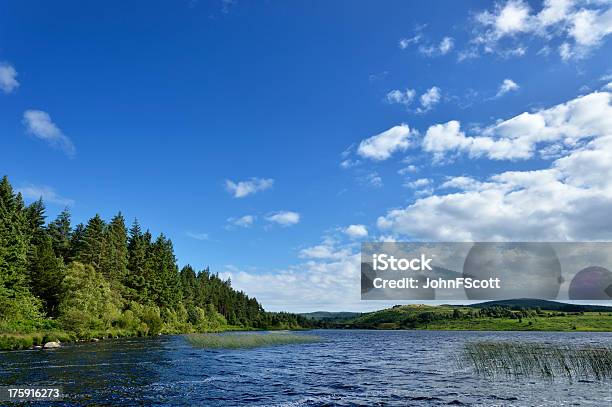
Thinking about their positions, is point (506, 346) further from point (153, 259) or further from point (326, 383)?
point (153, 259)

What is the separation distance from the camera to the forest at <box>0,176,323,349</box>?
67.6 metres

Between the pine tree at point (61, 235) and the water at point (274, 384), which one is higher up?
the pine tree at point (61, 235)

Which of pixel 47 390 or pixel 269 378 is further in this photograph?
pixel 269 378

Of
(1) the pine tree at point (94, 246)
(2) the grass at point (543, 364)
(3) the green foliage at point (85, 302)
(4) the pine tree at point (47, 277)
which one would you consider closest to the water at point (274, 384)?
(2) the grass at point (543, 364)

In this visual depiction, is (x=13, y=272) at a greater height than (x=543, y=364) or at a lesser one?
greater

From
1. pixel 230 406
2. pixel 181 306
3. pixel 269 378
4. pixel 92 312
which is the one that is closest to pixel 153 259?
pixel 181 306

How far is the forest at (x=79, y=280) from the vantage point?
67.6 m

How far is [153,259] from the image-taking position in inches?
4702

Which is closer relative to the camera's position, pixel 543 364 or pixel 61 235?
pixel 543 364

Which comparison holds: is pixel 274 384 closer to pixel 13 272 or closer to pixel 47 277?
pixel 13 272

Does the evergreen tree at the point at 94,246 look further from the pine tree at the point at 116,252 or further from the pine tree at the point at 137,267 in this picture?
the pine tree at the point at 137,267

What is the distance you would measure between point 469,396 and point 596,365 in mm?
16378

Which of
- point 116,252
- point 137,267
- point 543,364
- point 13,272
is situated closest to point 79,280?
point 13,272

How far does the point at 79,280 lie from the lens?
75.3 metres
